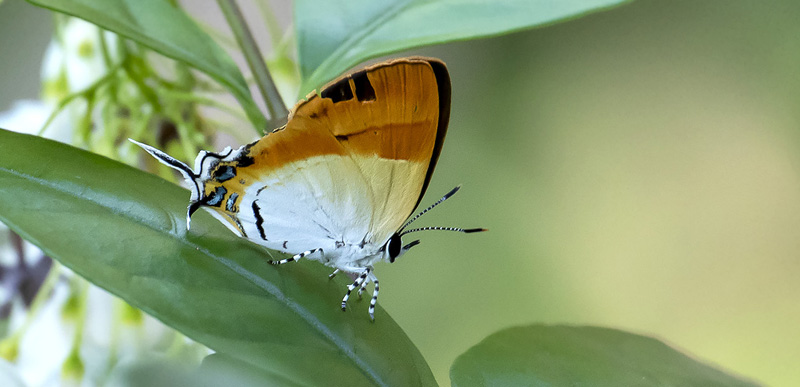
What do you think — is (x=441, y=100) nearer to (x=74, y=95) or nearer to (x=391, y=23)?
(x=391, y=23)

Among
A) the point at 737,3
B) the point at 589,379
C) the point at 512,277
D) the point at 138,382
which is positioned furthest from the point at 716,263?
the point at 138,382

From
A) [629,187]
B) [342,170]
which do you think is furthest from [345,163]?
[629,187]

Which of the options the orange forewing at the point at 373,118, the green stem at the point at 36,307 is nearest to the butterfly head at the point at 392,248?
the orange forewing at the point at 373,118

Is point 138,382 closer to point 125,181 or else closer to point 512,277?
point 125,181

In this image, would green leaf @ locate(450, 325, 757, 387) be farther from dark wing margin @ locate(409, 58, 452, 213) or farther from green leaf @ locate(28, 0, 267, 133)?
green leaf @ locate(28, 0, 267, 133)

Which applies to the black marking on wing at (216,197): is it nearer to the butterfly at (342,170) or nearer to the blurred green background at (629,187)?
the butterfly at (342,170)
